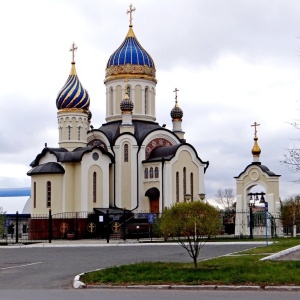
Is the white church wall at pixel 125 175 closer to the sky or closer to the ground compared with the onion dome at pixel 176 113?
closer to the ground

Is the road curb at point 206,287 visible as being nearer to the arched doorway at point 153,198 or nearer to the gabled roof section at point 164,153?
the gabled roof section at point 164,153

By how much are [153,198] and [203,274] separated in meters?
29.8

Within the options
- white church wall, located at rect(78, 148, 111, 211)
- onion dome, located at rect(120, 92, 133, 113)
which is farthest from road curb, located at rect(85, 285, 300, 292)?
onion dome, located at rect(120, 92, 133, 113)

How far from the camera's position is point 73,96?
140 feet

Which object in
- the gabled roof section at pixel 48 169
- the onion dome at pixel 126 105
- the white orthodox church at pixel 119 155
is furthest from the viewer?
the onion dome at pixel 126 105

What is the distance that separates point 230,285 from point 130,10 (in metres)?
37.8

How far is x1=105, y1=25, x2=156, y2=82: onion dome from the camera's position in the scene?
45688mm

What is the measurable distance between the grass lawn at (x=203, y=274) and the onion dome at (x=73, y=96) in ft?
93.9

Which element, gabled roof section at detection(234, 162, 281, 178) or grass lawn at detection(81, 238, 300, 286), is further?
gabled roof section at detection(234, 162, 281, 178)

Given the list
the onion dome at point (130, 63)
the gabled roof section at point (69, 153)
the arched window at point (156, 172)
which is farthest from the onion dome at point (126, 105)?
the arched window at point (156, 172)

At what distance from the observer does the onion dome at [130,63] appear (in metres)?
45.7

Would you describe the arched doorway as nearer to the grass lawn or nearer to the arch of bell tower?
the arch of bell tower

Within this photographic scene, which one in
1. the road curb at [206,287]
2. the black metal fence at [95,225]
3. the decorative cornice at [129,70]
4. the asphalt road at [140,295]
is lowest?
the asphalt road at [140,295]

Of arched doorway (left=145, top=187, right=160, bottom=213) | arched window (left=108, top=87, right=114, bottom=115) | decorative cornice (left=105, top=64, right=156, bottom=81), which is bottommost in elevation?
arched doorway (left=145, top=187, right=160, bottom=213)
